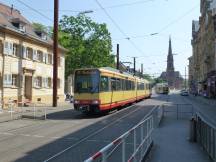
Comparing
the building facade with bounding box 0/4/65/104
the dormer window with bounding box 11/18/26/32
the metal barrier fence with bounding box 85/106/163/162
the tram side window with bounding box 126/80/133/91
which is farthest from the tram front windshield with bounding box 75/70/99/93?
the dormer window with bounding box 11/18/26/32

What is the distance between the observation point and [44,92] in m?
46.6

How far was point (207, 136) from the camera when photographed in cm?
1336

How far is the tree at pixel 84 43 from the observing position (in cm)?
6412

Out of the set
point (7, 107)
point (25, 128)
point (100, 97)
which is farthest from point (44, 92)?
point (25, 128)

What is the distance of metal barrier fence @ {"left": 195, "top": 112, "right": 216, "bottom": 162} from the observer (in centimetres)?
1193

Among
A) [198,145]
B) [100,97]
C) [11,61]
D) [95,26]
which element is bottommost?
[198,145]

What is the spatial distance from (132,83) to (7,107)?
1209cm

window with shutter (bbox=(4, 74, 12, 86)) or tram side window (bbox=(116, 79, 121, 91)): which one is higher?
window with shutter (bbox=(4, 74, 12, 86))

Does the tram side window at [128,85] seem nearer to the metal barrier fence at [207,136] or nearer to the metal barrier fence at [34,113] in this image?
the metal barrier fence at [34,113]

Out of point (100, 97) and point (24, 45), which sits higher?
point (24, 45)

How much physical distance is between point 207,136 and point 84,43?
174 feet

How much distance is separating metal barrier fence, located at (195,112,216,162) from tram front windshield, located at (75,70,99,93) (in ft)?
35.7

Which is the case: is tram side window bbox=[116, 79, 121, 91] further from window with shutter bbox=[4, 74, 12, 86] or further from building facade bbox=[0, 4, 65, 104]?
window with shutter bbox=[4, 74, 12, 86]

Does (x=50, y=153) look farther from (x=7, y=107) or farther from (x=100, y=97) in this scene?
(x=7, y=107)
